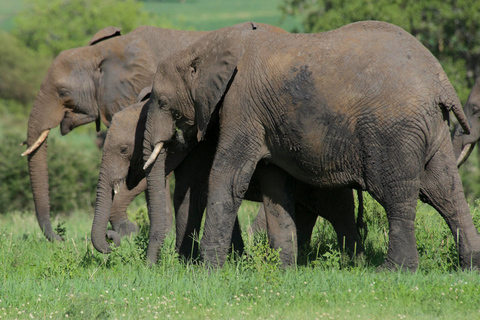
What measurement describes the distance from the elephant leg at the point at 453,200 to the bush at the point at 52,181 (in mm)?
10062

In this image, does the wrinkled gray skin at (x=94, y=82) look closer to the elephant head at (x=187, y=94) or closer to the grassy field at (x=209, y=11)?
the elephant head at (x=187, y=94)

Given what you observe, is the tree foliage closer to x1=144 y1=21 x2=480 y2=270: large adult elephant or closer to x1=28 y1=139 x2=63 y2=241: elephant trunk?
→ x1=28 y1=139 x2=63 y2=241: elephant trunk

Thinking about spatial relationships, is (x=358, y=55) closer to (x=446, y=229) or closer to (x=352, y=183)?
(x=352, y=183)

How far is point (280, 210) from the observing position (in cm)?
702

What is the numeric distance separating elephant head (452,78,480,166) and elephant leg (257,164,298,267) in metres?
2.65

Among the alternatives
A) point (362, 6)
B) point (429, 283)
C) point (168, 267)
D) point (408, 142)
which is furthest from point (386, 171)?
point (362, 6)

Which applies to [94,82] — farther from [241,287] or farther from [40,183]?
[241,287]

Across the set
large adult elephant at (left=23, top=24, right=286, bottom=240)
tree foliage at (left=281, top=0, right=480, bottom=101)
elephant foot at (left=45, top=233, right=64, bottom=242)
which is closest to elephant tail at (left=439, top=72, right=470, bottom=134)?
large adult elephant at (left=23, top=24, right=286, bottom=240)

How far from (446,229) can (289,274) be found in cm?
226

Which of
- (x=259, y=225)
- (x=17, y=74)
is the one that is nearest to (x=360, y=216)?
(x=259, y=225)

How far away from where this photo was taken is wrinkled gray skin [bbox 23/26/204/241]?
405 inches

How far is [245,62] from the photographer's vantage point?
21.8 feet

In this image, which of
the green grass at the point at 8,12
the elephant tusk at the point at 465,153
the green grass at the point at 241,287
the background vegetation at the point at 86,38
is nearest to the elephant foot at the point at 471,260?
the green grass at the point at 241,287

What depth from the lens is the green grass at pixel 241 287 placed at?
5.43m
